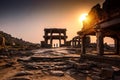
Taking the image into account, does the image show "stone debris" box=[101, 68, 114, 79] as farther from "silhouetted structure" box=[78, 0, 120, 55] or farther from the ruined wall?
the ruined wall

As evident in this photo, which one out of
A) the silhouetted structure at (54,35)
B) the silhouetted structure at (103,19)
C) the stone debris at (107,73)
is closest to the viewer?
the stone debris at (107,73)

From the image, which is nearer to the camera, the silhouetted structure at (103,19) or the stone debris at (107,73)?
the stone debris at (107,73)

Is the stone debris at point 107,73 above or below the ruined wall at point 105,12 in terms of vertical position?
below

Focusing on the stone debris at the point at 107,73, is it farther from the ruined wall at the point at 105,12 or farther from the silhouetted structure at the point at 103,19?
the ruined wall at the point at 105,12

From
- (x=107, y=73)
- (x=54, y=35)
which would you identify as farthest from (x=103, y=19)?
(x=54, y=35)

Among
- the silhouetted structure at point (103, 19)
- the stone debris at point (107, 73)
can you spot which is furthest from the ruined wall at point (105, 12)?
the stone debris at point (107, 73)

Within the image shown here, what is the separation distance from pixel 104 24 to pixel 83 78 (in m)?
3.85

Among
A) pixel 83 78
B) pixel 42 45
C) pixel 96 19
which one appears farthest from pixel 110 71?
pixel 42 45

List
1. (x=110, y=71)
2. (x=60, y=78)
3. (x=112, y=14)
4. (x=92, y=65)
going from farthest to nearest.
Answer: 1. (x=92, y=65)
2. (x=112, y=14)
3. (x=60, y=78)
4. (x=110, y=71)

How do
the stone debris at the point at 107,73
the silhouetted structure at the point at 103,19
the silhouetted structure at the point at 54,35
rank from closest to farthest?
the stone debris at the point at 107,73 → the silhouetted structure at the point at 103,19 → the silhouetted structure at the point at 54,35

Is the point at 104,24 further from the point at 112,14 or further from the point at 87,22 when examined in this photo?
the point at 87,22

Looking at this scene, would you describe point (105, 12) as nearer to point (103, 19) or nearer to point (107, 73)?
point (103, 19)

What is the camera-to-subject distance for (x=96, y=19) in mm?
11188

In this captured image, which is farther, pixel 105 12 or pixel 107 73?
pixel 105 12
